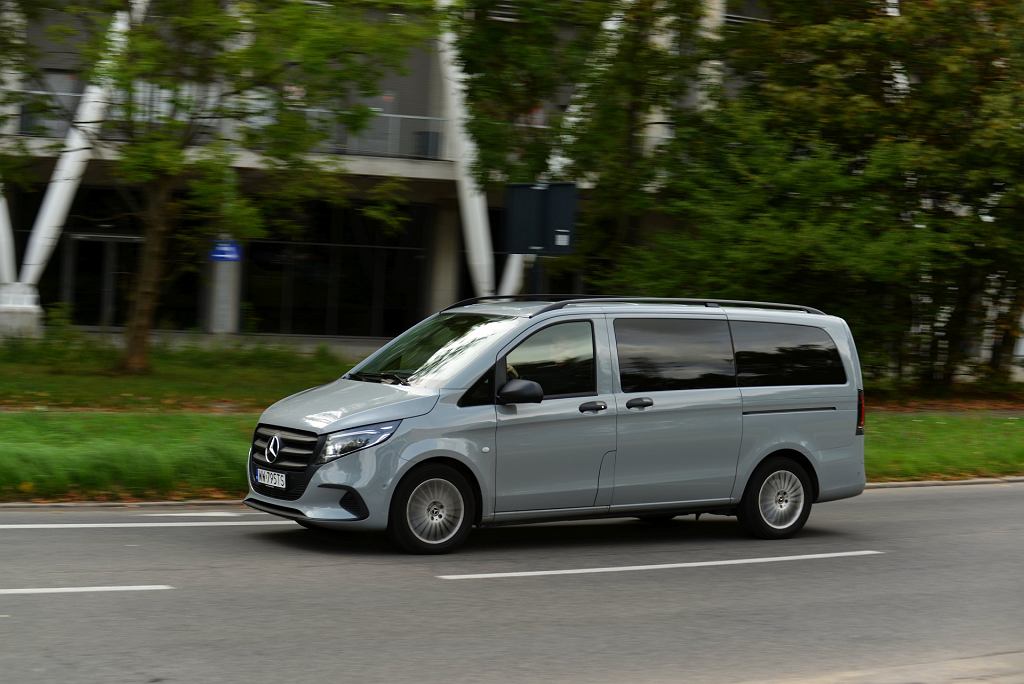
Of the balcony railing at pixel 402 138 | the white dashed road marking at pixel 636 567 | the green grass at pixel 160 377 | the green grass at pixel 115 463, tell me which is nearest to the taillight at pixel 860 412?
the white dashed road marking at pixel 636 567

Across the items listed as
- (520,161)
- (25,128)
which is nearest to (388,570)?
(520,161)

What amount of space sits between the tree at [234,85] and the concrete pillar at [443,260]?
60.4 feet

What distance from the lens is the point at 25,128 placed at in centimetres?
2567

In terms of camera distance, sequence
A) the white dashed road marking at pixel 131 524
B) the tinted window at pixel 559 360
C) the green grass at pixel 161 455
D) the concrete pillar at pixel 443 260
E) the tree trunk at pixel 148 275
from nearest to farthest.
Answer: the tinted window at pixel 559 360
the white dashed road marking at pixel 131 524
the green grass at pixel 161 455
the tree trunk at pixel 148 275
the concrete pillar at pixel 443 260

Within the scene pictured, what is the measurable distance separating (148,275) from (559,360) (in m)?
12.7

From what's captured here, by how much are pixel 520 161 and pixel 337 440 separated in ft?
→ 45.3

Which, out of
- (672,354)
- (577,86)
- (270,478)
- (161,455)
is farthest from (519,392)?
(577,86)

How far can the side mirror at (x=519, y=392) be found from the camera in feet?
30.4

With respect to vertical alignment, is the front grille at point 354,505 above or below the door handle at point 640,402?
below

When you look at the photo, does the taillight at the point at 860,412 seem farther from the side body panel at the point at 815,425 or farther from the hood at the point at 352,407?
the hood at the point at 352,407

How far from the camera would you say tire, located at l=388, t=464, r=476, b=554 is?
29.6 feet

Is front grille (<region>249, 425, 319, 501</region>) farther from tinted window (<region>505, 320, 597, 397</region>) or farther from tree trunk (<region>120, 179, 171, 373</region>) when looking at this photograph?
tree trunk (<region>120, 179, 171, 373</region>)

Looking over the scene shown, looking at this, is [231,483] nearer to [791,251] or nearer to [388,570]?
[388,570]

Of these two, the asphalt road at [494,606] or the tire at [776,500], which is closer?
the asphalt road at [494,606]
